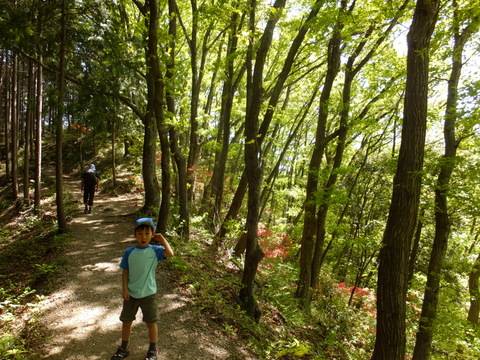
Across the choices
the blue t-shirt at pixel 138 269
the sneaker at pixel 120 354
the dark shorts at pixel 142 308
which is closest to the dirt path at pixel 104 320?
the sneaker at pixel 120 354

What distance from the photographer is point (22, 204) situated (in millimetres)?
12398

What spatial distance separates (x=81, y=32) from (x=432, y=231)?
16.3m

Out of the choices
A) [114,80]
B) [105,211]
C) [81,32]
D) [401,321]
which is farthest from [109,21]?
[401,321]

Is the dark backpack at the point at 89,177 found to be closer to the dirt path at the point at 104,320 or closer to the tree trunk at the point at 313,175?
the dirt path at the point at 104,320

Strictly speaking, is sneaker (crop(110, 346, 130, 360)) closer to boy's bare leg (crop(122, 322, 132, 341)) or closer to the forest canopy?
boy's bare leg (crop(122, 322, 132, 341))

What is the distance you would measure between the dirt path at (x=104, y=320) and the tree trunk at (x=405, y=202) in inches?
94.1

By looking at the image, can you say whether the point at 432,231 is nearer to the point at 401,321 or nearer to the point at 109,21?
the point at 401,321

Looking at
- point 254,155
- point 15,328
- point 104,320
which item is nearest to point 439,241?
point 254,155

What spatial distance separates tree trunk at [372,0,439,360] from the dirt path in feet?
7.84

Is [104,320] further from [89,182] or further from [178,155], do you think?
[89,182]

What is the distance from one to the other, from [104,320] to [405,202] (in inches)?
211

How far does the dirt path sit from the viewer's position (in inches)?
143

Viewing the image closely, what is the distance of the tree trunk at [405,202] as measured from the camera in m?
4.20

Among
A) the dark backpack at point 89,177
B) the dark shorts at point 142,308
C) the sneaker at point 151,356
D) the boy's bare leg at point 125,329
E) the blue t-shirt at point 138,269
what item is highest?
the dark backpack at point 89,177
